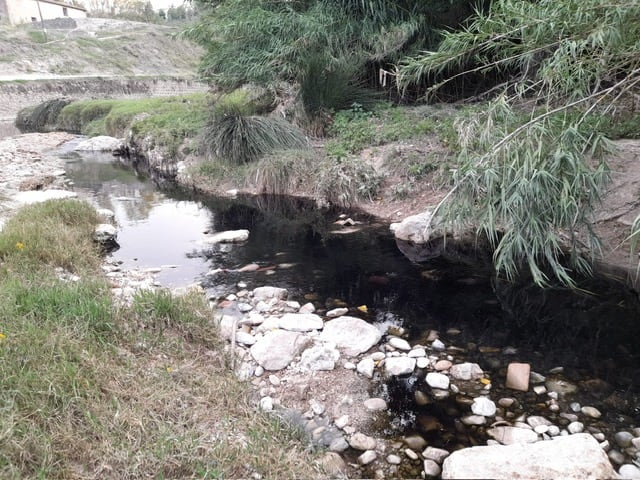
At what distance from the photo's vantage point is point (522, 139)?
3123 millimetres

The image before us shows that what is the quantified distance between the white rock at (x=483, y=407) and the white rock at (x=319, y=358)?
780mm

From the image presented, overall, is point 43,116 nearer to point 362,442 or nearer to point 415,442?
point 362,442

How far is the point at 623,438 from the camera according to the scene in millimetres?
2023

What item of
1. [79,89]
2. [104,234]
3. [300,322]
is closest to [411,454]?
[300,322]

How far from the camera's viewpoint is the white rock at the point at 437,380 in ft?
8.00

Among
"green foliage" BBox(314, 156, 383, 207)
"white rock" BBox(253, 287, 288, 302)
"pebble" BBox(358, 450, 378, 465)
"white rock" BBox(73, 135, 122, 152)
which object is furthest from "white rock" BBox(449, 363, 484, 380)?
"white rock" BBox(73, 135, 122, 152)

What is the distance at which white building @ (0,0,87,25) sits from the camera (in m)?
42.9

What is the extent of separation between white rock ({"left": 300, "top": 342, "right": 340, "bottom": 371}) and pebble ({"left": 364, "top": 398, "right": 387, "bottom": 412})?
34 centimetres

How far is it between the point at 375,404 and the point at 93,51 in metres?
38.9

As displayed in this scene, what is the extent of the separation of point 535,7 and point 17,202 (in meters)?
6.13

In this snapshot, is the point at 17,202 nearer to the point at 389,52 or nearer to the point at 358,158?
the point at 358,158

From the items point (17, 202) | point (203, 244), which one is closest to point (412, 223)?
point (203, 244)

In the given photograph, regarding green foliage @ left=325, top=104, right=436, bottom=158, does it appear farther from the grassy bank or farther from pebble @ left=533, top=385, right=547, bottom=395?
pebble @ left=533, top=385, right=547, bottom=395

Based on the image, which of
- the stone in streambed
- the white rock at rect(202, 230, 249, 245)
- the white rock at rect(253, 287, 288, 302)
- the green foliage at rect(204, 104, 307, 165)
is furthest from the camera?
the green foliage at rect(204, 104, 307, 165)
